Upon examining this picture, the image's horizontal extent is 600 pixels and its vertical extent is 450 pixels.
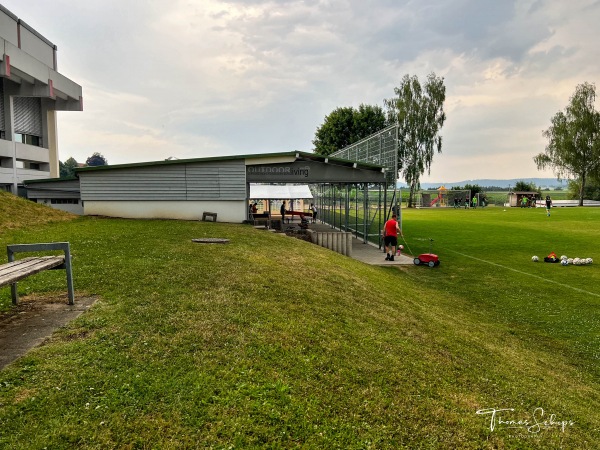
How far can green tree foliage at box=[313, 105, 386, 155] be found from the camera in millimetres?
55875

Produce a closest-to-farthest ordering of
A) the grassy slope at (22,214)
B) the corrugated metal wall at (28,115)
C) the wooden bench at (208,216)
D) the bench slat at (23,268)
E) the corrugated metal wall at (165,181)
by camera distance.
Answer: the bench slat at (23,268)
the grassy slope at (22,214)
the corrugated metal wall at (165,181)
the wooden bench at (208,216)
the corrugated metal wall at (28,115)

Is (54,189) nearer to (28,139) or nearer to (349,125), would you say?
(28,139)

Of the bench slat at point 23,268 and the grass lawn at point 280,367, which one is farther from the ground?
the bench slat at point 23,268

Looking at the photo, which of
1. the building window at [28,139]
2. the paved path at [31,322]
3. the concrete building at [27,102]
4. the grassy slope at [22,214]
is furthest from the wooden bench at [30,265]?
the building window at [28,139]

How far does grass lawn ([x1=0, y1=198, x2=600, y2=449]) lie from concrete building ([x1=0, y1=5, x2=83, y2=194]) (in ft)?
84.9

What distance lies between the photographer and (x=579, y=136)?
175 ft

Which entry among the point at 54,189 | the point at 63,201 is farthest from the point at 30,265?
the point at 63,201

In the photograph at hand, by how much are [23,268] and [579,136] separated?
6534 centimetres

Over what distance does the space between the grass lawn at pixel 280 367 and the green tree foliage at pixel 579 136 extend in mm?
55594

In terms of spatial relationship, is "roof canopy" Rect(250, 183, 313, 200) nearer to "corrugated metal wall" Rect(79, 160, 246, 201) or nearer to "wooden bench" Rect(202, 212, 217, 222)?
"corrugated metal wall" Rect(79, 160, 246, 201)

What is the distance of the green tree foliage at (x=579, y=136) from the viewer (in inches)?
2066

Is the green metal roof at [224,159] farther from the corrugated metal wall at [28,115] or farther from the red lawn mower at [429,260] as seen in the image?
the corrugated metal wall at [28,115]

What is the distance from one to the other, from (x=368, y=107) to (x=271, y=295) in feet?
181

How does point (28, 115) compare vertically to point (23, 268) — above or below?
above
